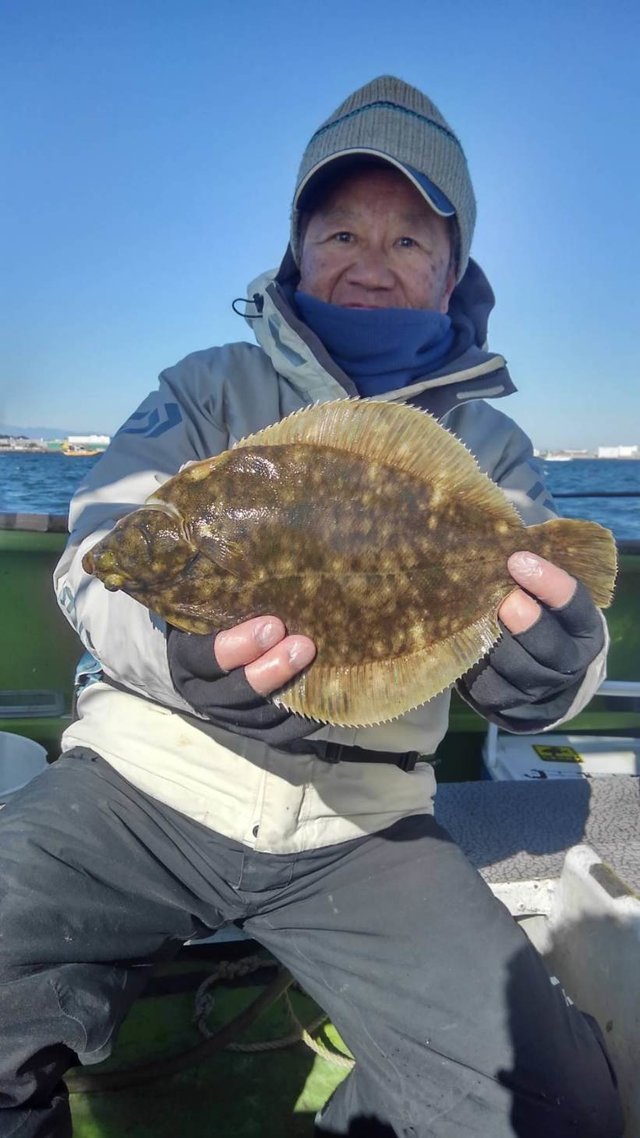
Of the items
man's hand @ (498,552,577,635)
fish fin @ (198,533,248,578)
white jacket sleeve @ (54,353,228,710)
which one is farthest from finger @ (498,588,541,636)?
white jacket sleeve @ (54,353,228,710)

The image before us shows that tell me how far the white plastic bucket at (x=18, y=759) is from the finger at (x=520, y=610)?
2702mm

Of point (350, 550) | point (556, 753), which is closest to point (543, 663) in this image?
point (350, 550)

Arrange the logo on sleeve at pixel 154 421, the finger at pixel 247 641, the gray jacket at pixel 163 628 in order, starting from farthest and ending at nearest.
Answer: the logo on sleeve at pixel 154 421
the gray jacket at pixel 163 628
the finger at pixel 247 641

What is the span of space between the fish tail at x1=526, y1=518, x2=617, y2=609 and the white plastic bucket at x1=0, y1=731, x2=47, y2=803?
281cm

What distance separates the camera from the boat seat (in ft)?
9.05

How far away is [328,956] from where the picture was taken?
202 cm

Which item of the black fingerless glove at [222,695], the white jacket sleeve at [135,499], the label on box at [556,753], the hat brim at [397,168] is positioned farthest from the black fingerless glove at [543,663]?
the label on box at [556,753]

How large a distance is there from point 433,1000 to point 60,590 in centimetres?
147

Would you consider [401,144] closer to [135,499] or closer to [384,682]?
[135,499]

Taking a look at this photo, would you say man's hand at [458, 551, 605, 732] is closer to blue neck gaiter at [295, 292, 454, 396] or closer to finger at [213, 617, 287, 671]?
finger at [213, 617, 287, 671]

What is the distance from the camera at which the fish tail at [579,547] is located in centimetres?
173

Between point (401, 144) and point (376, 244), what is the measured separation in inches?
12.6

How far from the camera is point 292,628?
1.64 metres

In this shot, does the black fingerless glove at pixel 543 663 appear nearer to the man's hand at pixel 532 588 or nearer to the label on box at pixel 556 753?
the man's hand at pixel 532 588
